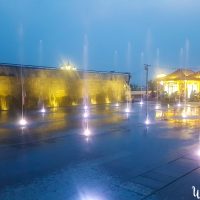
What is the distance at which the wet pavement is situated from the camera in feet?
15.3

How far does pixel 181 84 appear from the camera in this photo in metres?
38.3

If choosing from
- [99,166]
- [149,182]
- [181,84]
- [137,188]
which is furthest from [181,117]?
[181,84]

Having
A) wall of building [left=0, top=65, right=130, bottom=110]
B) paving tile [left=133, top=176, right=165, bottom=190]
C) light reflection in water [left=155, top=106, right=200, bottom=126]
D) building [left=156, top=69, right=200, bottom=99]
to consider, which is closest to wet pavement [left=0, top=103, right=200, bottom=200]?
paving tile [left=133, top=176, right=165, bottom=190]

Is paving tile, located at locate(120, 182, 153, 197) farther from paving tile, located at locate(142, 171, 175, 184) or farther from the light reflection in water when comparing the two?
the light reflection in water

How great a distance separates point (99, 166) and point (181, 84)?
3382 cm

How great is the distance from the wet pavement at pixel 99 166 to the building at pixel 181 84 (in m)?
27.9

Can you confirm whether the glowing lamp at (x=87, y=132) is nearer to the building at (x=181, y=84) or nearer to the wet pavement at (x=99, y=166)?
the wet pavement at (x=99, y=166)

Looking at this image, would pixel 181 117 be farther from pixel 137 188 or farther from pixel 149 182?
pixel 137 188

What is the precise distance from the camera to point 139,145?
27.5 feet

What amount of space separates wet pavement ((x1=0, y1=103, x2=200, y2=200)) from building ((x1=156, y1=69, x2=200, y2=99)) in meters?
27.9

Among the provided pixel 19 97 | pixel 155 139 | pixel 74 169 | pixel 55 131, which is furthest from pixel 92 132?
pixel 19 97

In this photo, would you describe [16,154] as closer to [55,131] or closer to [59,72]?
[55,131]

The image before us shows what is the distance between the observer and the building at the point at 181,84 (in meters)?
37.1

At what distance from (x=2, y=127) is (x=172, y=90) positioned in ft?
100
